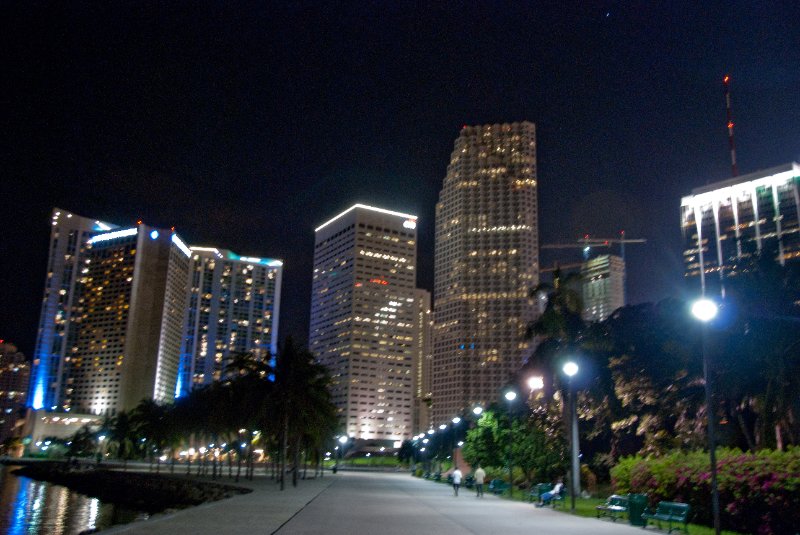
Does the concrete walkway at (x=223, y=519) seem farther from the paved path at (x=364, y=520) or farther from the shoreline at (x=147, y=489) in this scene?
the shoreline at (x=147, y=489)

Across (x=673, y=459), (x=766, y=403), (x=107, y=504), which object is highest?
(x=766, y=403)

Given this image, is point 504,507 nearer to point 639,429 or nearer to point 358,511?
point 358,511

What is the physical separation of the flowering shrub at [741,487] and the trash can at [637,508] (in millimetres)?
1563

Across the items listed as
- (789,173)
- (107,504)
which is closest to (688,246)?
(789,173)

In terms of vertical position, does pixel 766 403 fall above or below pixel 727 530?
above

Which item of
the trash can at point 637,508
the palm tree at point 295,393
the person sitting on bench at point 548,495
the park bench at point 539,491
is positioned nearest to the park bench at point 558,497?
the person sitting on bench at point 548,495

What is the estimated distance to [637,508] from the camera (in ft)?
68.9

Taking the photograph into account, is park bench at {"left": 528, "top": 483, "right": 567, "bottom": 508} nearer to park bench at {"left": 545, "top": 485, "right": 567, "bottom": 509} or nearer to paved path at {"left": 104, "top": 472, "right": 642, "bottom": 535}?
park bench at {"left": 545, "top": 485, "right": 567, "bottom": 509}

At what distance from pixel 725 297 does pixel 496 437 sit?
663 inches

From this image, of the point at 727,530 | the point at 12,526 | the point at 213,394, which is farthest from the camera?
the point at 213,394

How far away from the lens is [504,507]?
29.0 metres

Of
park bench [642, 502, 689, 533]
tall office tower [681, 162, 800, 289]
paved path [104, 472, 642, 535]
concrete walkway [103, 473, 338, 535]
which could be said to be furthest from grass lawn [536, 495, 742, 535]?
tall office tower [681, 162, 800, 289]

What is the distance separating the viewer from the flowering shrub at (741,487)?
17562 mm

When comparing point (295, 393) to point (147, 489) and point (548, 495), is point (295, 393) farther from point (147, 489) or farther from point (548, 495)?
point (548, 495)
